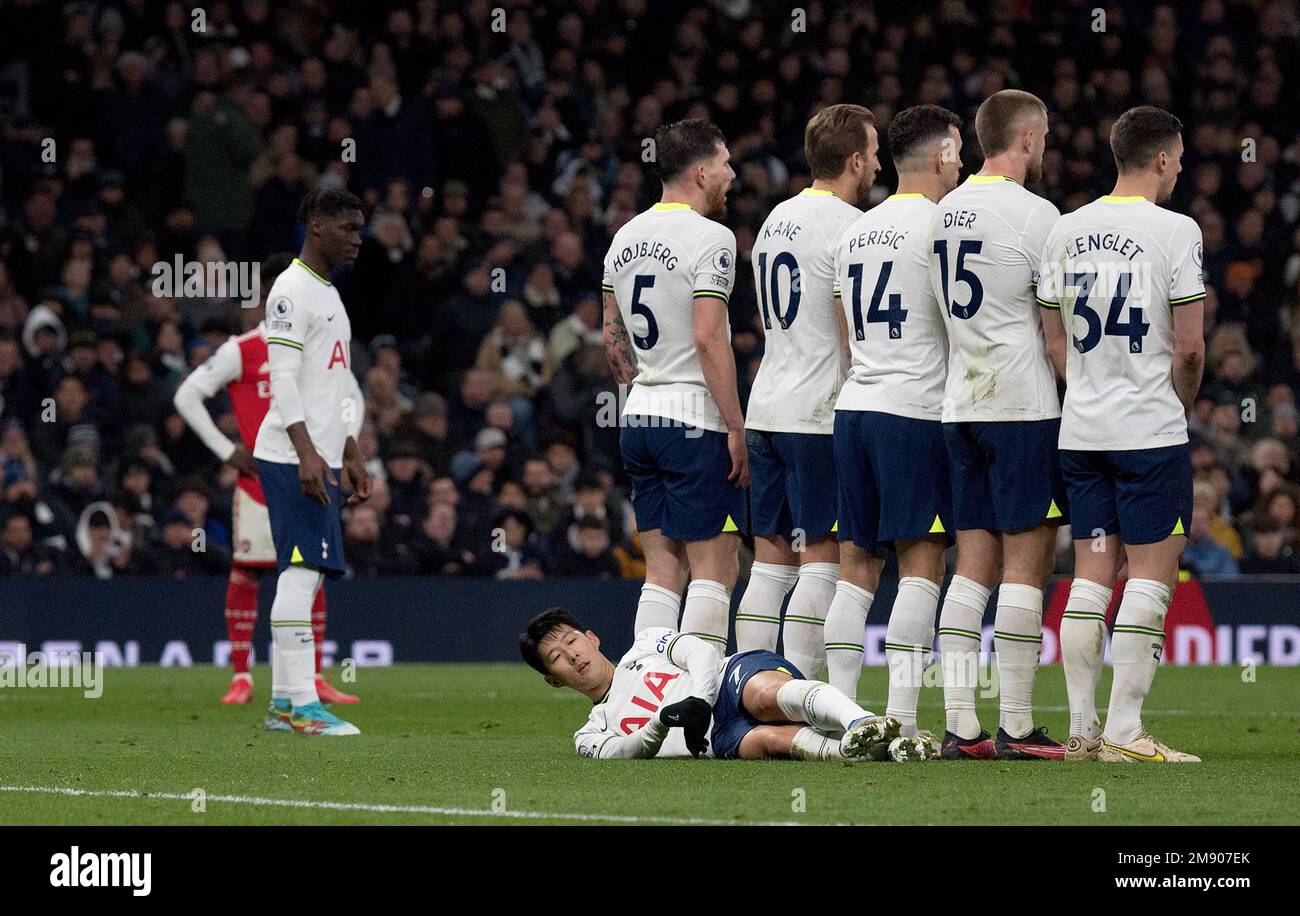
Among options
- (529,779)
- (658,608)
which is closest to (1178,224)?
(658,608)

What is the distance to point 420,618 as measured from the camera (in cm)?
1602

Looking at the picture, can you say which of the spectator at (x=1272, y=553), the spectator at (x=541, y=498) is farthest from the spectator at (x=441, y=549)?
the spectator at (x=1272, y=553)

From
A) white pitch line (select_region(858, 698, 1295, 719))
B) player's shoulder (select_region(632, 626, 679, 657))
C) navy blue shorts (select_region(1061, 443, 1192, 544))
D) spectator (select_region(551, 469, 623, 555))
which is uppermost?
navy blue shorts (select_region(1061, 443, 1192, 544))

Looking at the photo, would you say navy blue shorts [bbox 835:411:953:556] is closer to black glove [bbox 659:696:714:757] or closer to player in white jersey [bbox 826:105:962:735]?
player in white jersey [bbox 826:105:962:735]

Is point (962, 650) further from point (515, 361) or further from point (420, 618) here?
point (515, 361)

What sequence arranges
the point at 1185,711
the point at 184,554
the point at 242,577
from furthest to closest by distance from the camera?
the point at 184,554 < the point at 242,577 < the point at 1185,711

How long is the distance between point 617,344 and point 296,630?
2.03 meters

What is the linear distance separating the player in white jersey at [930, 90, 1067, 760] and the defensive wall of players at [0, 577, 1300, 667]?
7.18 m

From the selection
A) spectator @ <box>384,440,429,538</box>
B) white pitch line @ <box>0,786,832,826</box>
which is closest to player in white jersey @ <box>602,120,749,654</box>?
white pitch line @ <box>0,786,832,826</box>

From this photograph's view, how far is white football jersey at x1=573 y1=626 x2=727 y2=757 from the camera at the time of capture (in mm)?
7621

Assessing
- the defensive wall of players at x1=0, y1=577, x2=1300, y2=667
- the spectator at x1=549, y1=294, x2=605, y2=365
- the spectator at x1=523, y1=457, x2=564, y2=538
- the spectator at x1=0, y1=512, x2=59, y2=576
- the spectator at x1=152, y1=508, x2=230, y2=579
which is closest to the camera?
the defensive wall of players at x1=0, y1=577, x2=1300, y2=667
